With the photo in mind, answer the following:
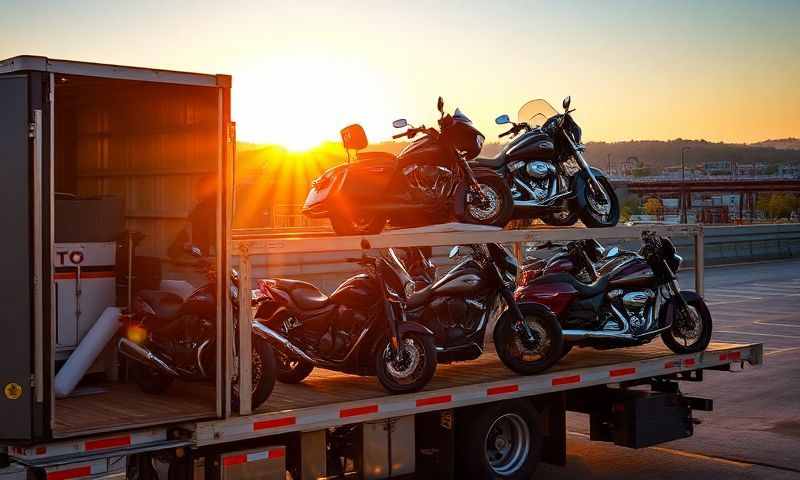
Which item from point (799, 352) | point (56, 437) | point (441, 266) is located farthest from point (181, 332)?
point (441, 266)

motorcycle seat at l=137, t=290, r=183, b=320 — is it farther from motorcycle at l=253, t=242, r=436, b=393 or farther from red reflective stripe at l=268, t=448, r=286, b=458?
red reflective stripe at l=268, t=448, r=286, b=458

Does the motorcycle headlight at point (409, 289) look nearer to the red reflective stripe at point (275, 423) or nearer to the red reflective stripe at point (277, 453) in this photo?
the red reflective stripe at point (275, 423)

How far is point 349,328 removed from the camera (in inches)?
335

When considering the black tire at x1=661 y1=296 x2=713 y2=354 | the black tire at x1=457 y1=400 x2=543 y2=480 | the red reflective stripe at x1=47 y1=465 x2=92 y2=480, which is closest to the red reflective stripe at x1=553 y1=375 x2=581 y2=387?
the black tire at x1=457 y1=400 x2=543 y2=480

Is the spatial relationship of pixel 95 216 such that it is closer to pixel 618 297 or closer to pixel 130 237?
pixel 130 237

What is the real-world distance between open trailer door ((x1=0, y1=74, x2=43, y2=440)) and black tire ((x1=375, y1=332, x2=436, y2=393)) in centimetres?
267

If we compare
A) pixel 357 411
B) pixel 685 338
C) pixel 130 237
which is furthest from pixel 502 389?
pixel 130 237

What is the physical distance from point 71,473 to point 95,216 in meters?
2.52

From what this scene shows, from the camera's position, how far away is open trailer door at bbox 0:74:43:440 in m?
6.05

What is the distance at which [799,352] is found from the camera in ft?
57.2

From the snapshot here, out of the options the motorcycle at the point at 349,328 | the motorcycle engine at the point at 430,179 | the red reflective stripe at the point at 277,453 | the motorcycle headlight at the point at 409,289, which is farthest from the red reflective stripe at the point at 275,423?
the motorcycle engine at the point at 430,179

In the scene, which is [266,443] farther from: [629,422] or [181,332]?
[629,422]

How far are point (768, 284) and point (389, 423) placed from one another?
2570 cm

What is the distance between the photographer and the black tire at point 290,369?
8500 mm
